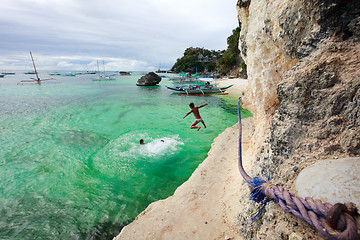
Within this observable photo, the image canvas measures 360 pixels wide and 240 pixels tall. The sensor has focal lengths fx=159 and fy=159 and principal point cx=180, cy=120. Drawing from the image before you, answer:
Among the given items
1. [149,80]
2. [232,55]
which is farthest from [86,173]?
[232,55]

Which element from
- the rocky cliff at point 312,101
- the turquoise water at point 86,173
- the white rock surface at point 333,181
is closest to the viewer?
the white rock surface at point 333,181

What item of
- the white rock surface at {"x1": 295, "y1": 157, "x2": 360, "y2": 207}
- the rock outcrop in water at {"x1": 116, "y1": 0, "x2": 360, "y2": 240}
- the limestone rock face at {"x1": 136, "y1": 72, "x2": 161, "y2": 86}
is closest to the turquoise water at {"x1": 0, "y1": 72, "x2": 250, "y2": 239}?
the rock outcrop in water at {"x1": 116, "y1": 0, "x2": 360, "y2": 240}

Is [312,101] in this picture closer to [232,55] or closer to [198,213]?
[198,213]

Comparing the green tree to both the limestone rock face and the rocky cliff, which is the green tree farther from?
the rocky cliff

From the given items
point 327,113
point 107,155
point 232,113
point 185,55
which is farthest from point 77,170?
point 185,55

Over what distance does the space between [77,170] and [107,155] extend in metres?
1.71

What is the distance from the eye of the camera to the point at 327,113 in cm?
228

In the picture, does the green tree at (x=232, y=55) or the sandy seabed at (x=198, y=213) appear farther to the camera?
the green tree at (x=232, y=55)

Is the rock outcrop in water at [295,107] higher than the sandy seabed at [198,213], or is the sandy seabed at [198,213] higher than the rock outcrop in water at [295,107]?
the rock outcrop in water at [295,107]

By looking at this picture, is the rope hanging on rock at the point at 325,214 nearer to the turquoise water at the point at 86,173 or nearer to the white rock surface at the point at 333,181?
the white rock surface at the point at 333,181

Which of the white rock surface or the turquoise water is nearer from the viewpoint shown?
the white rock surface

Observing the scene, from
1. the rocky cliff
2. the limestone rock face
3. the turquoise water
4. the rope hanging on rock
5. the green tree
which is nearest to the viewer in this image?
the rope hanging on rock

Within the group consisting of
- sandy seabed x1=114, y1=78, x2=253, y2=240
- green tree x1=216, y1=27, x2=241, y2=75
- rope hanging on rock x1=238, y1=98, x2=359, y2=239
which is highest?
green tree x1=216, y1=27, x2=241, y2=75

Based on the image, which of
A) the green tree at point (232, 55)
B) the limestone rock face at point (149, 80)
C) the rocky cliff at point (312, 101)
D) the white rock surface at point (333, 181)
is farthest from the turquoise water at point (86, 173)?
the green tree at point (232, 55)
